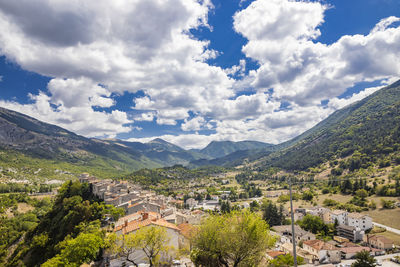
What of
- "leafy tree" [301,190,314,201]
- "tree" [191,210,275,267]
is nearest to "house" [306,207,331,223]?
"leafy tree" [301,190,314,201]

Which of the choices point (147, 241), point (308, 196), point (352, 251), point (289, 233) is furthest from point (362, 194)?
point (147, 241)

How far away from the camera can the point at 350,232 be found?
8419 centimetres

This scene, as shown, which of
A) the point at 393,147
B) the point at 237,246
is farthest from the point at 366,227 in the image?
the point at 393,147

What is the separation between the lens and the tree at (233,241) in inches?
1068

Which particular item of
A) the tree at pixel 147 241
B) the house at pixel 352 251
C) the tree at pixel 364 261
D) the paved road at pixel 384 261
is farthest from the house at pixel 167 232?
the house at pixel 352 251

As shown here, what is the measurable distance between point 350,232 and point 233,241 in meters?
82.2

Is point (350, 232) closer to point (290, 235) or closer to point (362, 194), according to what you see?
point (290, 235)

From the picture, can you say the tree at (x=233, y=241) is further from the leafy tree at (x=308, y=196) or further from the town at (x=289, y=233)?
the leafy tree at (x=308, y=196)

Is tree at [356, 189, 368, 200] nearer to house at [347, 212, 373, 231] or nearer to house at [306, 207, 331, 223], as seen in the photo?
house at [306, 207, 331, 223]

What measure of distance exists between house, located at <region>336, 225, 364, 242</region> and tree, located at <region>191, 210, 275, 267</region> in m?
75.7

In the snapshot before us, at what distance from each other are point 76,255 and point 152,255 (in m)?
16.0

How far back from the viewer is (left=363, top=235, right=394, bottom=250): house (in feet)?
233

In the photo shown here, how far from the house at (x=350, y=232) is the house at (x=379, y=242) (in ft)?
12.3

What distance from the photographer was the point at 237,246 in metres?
27.1
